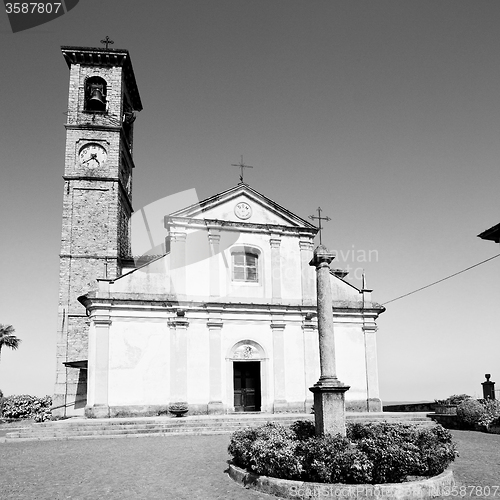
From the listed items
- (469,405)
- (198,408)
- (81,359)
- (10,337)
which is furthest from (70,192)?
(469,405)

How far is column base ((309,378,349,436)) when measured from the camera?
10398 mm

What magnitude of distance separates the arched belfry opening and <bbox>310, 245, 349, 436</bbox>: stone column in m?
24.0

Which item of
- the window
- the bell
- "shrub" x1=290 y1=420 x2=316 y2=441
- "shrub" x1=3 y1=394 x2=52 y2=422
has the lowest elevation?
"shrub" x1=3 y1=394 x2=52 y2=422

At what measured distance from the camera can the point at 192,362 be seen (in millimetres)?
21781

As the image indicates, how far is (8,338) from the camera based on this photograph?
3431 centimetres

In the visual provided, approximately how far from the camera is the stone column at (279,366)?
22203 mm

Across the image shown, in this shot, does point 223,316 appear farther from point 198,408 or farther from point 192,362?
point 198,408

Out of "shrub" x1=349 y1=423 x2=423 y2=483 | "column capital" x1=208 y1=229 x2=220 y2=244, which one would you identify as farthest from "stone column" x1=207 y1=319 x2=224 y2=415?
"shrub" x1=349 y1=423 x2=423 y2=483

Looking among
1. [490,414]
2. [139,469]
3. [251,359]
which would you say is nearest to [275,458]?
[139,469]

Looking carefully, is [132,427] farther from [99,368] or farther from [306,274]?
[306,274]

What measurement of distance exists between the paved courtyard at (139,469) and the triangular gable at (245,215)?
10885 millimetres

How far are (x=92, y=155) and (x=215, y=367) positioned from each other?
15333 millimetres

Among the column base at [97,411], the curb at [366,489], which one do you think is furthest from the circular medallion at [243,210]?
the curb at [366,489]

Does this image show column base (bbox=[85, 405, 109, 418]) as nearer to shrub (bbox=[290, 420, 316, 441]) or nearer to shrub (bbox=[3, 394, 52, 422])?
shrub (bbox=[290, 420, 316, 441])
